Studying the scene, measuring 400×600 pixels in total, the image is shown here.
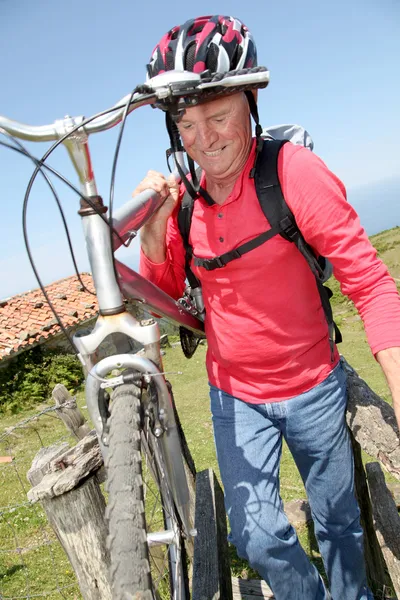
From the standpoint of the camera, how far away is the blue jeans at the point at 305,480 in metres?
2.40

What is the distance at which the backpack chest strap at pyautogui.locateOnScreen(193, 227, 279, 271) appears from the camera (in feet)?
7.85

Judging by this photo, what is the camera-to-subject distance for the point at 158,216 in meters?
2.68

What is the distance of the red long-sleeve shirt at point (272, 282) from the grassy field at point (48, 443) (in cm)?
63

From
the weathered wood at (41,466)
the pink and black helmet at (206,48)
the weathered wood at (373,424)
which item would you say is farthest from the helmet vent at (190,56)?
the weathered wood at (41,466)

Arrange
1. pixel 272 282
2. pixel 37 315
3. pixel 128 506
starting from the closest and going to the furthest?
pixel 128 506 → pixel 272 282 → pixel 37 315

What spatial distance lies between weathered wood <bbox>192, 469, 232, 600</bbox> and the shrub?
59.4 feet

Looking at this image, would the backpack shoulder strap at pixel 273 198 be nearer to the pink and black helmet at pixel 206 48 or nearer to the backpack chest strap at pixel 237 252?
the backpack chest strap at pixel 237 252

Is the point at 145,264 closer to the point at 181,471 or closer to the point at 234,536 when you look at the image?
the point at 181,471

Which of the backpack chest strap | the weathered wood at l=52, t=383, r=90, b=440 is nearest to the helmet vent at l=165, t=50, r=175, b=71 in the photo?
the backpack chest strap

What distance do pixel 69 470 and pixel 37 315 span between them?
22.6 meters

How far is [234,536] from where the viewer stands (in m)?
2.48

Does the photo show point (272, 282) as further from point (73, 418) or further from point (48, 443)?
point (48, 443)

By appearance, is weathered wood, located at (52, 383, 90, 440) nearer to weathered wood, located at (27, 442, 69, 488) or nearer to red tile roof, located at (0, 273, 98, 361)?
weathered wood, located at (27, 442, 69, 488)

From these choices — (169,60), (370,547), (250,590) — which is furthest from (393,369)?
(250,590)
